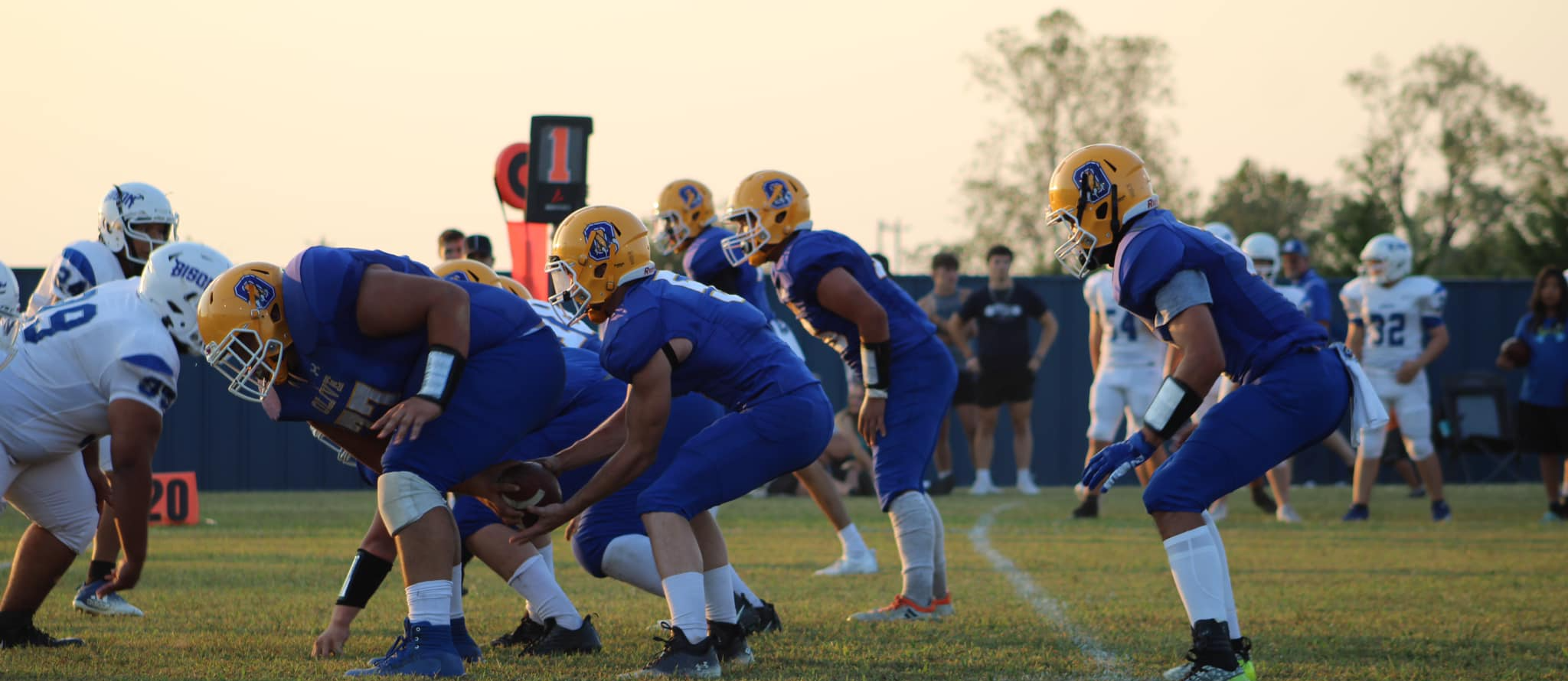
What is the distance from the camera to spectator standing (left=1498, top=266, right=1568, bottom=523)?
38.1ft

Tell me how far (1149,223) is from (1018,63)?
37347 millimetres

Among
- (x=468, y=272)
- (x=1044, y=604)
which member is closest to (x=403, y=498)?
(x=468, y=272)

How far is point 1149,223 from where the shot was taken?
15.4ft

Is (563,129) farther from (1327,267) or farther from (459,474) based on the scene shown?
(1327,267)

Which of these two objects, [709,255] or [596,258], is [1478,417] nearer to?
[709,255]

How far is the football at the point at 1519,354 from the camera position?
11.9 meters

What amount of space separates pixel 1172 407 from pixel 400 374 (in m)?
2.28

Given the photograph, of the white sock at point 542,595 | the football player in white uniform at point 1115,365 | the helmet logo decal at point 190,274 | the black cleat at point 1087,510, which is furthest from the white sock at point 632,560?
the black cleat at point 1087,510

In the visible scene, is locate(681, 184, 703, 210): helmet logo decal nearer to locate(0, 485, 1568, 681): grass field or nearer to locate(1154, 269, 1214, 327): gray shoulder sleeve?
locate(0, 485, 1568, 681): grass field

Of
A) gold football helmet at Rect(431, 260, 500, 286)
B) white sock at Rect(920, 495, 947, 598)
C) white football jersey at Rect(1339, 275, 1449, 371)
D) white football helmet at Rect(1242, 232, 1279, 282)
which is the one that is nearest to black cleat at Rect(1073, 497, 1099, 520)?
white football helmet at Rect(1242, 232, 1279, 282)

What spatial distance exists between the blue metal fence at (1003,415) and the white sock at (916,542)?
386 inches

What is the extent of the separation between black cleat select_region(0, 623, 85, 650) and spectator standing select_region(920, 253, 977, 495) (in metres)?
9.43

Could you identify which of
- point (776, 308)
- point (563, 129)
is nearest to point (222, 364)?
point (563, 129)

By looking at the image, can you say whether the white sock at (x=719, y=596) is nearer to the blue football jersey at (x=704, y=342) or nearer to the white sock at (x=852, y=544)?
the blue football jersey at (x=704, y=342)
